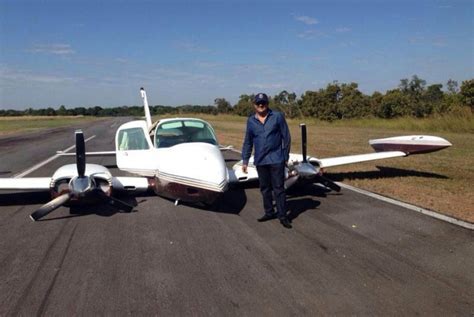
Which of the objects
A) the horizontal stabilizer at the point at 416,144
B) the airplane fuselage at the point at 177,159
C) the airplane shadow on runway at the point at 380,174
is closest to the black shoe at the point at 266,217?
the airplane fuselage at the point at 177,159

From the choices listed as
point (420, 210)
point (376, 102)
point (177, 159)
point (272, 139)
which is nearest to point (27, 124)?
point (376, 102)

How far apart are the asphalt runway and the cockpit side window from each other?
188 centimetres

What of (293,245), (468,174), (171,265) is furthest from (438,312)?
(468,174)

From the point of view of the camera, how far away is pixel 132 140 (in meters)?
9.22

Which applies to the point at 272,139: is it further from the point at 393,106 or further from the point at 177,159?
the point at 393,106

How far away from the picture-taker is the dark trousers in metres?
6.46

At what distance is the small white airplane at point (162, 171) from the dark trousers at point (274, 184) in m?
0.65

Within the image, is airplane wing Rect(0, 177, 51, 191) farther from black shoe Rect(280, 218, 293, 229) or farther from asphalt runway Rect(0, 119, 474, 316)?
black shoe Rect(280, 218, 293, 229)

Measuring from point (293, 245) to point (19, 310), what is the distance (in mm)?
3312

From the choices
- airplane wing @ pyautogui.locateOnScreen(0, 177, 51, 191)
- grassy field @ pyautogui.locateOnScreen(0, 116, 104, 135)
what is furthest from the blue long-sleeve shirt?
grassy field @ pyautogui.locateOnScreen(0, 116, 104, 135)

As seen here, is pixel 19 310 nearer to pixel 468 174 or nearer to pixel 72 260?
pixel 72 260

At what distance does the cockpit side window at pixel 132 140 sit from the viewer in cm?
888

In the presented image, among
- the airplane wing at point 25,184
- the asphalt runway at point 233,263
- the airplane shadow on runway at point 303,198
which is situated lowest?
the asphalt runway at point 233,263

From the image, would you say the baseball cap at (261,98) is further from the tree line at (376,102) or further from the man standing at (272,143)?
the tree line at (376,102)
